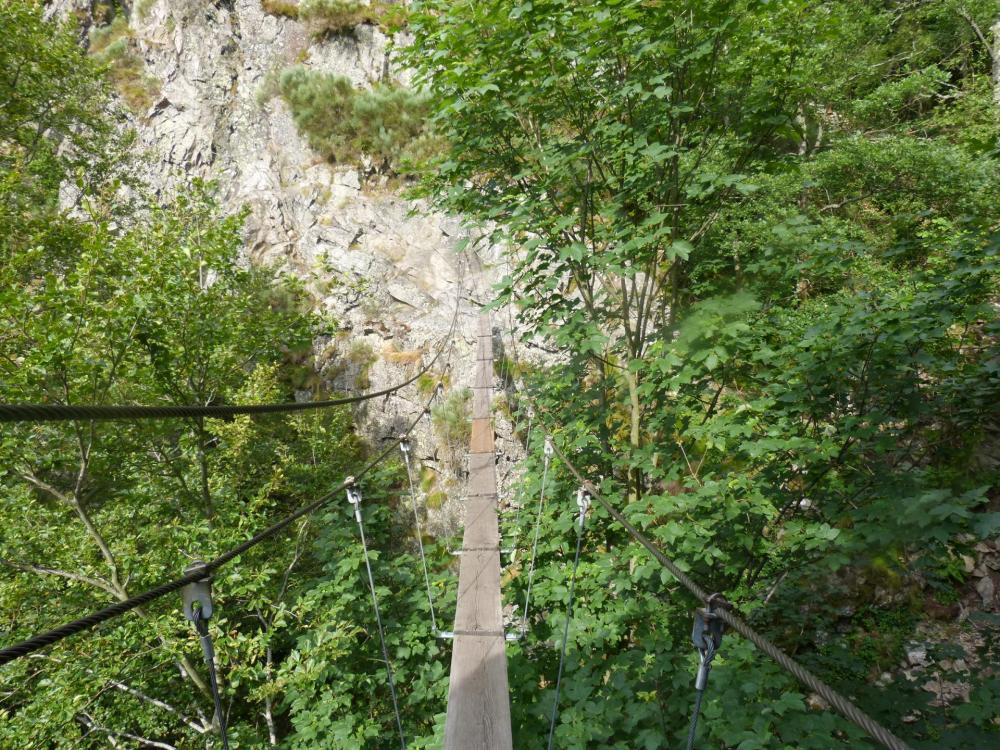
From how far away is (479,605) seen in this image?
301 centimetres

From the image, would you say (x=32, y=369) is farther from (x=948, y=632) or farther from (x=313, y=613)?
(x=948, y=632)

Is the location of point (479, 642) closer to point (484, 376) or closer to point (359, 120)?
point (484, 376)

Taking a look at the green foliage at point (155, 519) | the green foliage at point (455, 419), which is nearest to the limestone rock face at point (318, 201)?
the green foliage at point (455, 419)

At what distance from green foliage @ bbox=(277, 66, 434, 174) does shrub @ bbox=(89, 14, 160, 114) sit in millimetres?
5347

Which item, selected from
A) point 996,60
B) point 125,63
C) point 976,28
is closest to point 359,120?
point 125,63

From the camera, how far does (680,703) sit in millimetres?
1887

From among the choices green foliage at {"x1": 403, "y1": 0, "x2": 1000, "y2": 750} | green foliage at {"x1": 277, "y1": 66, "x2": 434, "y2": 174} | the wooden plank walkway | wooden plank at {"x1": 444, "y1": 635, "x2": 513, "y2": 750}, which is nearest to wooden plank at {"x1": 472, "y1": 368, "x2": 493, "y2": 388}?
the wooden plank walkway

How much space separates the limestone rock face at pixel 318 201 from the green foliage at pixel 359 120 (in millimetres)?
367

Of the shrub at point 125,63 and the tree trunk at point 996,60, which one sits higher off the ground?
the shrub at point 125,63

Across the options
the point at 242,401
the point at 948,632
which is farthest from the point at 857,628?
the point at 242,401

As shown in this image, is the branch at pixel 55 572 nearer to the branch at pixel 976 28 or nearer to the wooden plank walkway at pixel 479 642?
the wooden plank walkway at pixel 479 642

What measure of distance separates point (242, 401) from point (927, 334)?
4751 millimetres

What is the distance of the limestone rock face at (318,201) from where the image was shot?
25.2 feet

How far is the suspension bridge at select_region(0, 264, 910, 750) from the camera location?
2.59 feet
